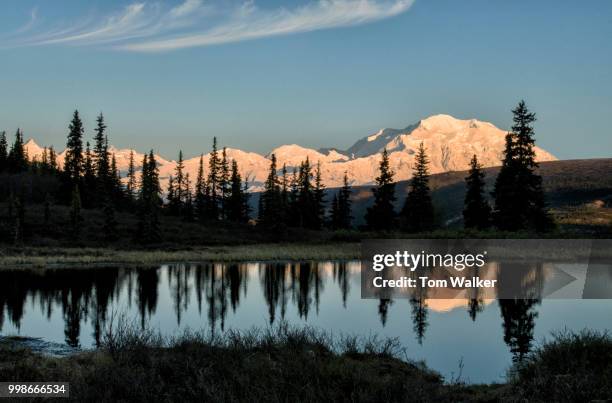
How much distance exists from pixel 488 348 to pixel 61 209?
8219 cm

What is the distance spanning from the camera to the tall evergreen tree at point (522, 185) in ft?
229

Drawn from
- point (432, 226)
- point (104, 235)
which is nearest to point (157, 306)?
point (104, 235)

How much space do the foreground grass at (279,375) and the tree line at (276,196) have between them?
59.8 meters

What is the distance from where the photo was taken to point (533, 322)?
81.7 ft

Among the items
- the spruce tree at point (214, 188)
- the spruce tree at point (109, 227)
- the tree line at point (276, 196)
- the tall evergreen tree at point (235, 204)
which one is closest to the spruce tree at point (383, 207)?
the tree line at point (276, 196)

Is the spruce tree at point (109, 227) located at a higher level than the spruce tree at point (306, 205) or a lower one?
lower

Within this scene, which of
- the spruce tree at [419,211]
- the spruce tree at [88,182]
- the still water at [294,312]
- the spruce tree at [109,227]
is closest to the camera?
the still water at [294,312]

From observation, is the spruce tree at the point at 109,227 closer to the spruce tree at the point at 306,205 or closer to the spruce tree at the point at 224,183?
the spruce tree at the point at 306,205

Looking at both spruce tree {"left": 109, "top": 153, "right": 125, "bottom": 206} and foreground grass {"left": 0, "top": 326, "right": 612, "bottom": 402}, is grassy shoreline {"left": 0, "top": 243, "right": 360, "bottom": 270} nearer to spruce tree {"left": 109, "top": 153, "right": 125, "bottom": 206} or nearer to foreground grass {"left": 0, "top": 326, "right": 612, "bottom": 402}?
spruce tree {"left": 109, "top": 153, "right": 125, "bottom": 206}

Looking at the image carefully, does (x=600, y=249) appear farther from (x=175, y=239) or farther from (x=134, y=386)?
(x=134, y=386)

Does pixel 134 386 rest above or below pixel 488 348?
above

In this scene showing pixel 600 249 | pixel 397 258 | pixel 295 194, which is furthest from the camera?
pixel 295 194

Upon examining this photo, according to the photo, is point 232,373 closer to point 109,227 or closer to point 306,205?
point 109,227

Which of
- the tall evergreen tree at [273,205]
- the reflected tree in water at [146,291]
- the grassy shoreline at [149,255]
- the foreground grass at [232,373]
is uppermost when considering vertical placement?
the tall evergreen tree at [273,205]
